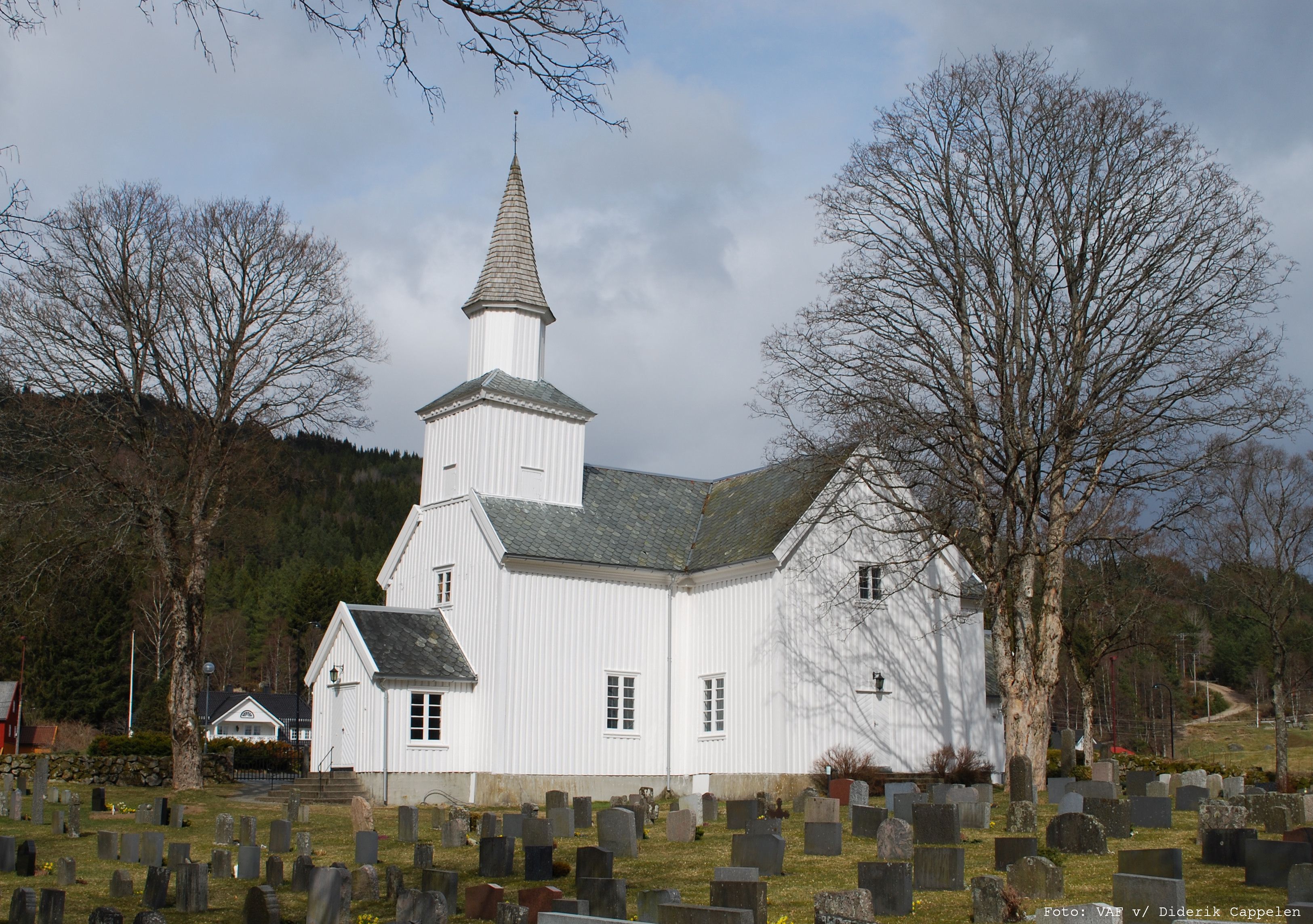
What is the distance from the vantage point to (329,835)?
2028 cm

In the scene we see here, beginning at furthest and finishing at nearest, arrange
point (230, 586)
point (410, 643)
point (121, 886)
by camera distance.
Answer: point (230, 586) → point (410, 643) → point (121, 886)

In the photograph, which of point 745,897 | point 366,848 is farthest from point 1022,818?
point 366,848

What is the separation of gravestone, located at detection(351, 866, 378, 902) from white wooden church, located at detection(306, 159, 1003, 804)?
46.5 feet

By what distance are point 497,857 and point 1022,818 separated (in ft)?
24.1

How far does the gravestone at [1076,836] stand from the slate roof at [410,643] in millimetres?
15928

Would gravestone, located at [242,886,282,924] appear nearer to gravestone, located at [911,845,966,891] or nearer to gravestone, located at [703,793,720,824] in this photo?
gravestone, located at [911,845,966,891]

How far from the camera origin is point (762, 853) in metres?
13.8

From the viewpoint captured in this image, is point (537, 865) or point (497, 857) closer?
point (537, 865)

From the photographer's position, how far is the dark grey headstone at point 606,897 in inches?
429

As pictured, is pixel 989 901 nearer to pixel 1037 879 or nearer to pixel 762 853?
pixel 1037 879

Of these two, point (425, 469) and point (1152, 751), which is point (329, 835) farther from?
point (1152, 751)

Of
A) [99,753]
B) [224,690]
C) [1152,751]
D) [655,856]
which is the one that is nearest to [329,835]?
[655,856]

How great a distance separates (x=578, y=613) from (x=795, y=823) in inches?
394

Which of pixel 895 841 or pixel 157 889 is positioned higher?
pixel 895 841
